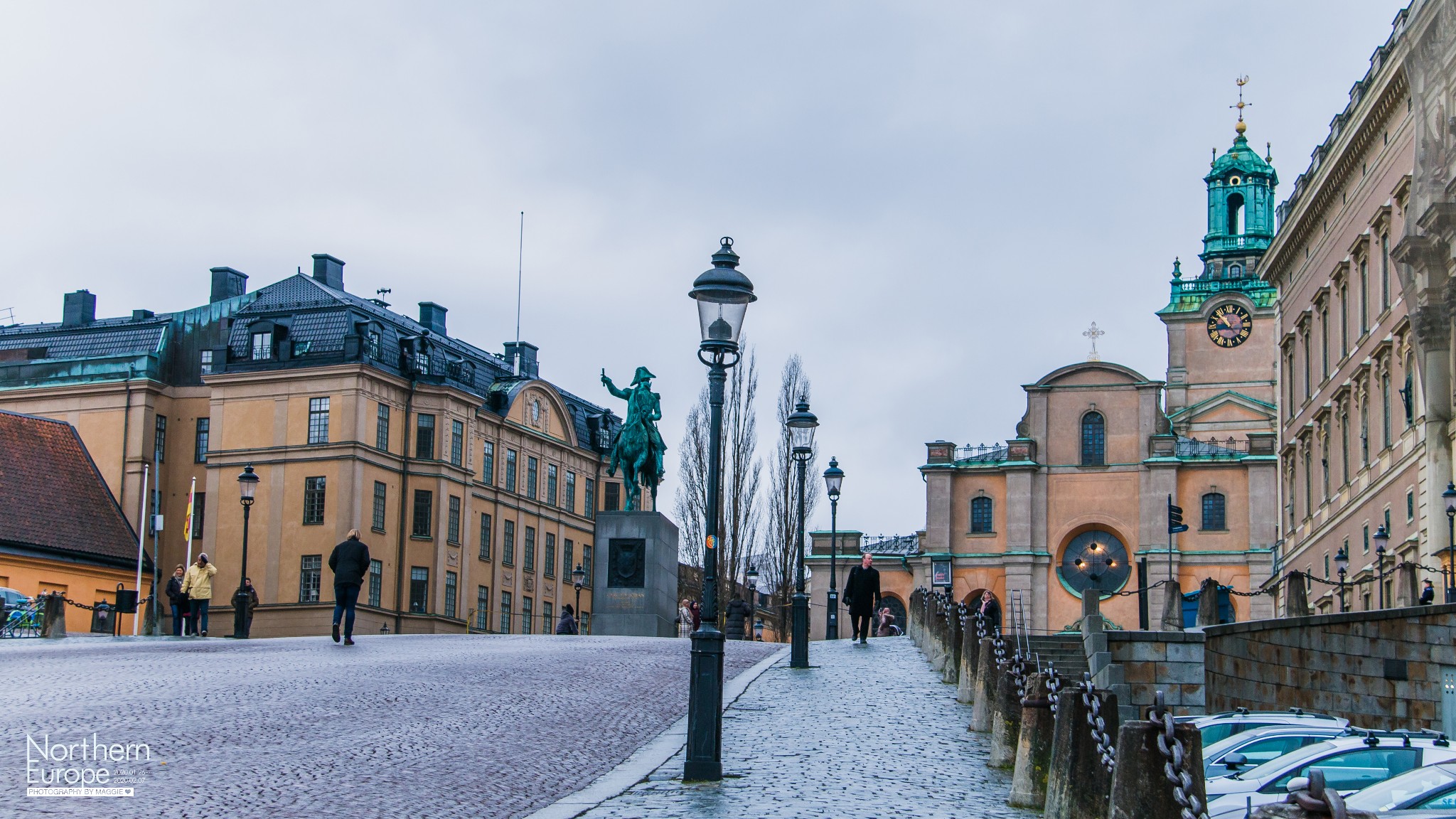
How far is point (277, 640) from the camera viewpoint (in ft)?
107

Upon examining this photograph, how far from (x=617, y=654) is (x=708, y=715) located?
13730mm

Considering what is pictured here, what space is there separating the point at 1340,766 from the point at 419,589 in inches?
2291

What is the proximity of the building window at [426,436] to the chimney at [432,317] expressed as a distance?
32.6 ft

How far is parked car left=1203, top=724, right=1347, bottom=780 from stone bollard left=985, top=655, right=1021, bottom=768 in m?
1.95

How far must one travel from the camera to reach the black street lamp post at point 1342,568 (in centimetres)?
4251

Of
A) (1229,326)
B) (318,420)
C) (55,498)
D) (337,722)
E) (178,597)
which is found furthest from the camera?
(1229,326)

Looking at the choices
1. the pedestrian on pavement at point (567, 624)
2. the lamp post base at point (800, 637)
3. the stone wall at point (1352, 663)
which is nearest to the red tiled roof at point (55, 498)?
the pedestrian on pavement at point (567, 624)

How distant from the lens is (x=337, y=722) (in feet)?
58.9

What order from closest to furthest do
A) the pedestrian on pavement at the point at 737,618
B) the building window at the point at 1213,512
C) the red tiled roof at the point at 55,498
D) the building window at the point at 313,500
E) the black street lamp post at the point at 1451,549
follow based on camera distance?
the black street lamp post at the point at 1451,549, the pedestrian on pavement at the point at 737,618, the red tiled roof at the point at 55,498, the building window at the point at 313,500, the building window at the point at 1213,512

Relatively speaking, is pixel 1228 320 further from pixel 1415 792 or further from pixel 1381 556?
pixel 1415 792

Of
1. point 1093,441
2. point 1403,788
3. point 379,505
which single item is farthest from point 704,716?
point 1093,441

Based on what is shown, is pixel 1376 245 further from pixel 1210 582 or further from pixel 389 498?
pixel 389 498

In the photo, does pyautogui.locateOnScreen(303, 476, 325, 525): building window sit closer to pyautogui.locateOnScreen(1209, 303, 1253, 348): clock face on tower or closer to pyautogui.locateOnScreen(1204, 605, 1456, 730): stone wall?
pyautogui.locateOnScreen(1204, 605, 1456, 730): stone wall

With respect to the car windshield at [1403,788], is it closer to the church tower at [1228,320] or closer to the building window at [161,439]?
the building window at [161,439]
